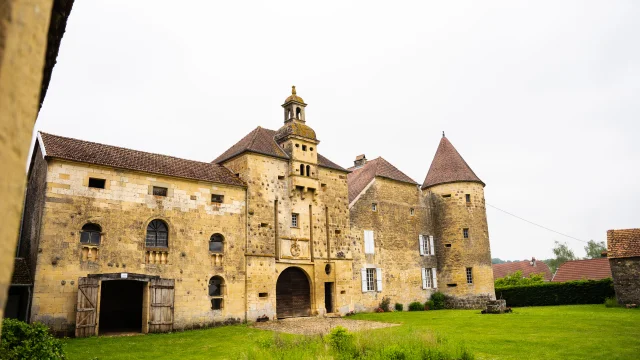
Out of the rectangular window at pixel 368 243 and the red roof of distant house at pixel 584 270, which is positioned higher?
the rectangular window at pixel 368 243

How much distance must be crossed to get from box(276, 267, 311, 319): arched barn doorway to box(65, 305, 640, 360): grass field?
453 centimetres

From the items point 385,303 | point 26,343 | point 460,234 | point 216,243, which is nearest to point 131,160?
point 216,243

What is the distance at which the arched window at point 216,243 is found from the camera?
20.9 m

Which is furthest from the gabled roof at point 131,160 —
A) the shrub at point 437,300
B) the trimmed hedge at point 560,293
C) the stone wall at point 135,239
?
the trimmed hedge at point 560,293

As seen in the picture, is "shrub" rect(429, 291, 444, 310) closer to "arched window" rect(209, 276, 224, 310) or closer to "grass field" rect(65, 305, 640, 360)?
"grass field" rect(65, 305, 640, 360)

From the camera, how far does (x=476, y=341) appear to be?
44.9 feet

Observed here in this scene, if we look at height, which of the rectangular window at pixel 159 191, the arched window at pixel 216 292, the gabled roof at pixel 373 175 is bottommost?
the arched window at pixel 216 292

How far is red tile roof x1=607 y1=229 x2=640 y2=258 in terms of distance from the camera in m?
24.8

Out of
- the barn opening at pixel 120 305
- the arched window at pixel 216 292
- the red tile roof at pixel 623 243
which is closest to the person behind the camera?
the barn opening at pixel 120 305

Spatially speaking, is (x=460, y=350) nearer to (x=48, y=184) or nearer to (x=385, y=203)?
(x=48, y=184)

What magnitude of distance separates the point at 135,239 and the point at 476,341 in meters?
13.8

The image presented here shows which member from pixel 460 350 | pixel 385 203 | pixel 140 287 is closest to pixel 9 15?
pixel 460 350

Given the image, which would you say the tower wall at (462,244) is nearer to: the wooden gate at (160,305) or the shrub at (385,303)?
the shrub at (385,303)

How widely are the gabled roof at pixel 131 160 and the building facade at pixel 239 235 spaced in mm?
93
